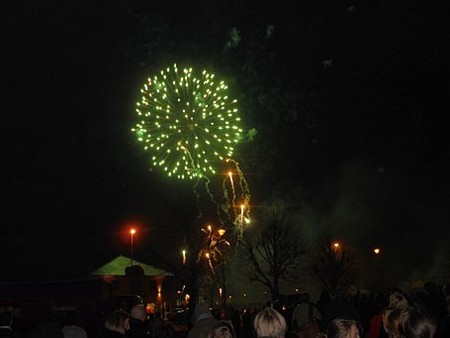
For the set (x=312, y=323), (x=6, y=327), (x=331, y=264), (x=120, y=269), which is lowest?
(x=312, y=323)

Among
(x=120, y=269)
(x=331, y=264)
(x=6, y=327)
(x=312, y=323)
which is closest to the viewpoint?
(x=312, y=323)

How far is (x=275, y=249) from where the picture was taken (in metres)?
69.8

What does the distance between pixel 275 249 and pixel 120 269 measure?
17.1 meters

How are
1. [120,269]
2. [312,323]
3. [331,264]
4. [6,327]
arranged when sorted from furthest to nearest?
[331,264] → [120,269] → [6,327] → [312,323]

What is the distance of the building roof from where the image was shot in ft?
217

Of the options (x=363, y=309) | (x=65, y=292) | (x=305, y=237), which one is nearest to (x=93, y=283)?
(x=65, y=292)

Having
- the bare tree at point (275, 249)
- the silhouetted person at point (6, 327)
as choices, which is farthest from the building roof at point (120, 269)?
the silhouetted person at point (6, 327)

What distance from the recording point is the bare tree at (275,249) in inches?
2768

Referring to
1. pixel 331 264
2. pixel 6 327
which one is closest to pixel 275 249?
pixel 331 264

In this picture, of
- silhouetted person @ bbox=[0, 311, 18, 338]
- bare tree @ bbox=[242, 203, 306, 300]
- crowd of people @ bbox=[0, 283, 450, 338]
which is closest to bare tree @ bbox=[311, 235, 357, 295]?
bare tree @ bbox=[242, 203, 306, 300]

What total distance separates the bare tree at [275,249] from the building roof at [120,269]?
1050cm

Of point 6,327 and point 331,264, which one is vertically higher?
point 331,264

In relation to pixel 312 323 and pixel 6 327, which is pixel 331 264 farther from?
pixel 312 323

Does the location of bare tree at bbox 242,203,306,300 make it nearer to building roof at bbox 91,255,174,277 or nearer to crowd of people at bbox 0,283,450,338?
building roof at bbox 91,255,174,277
